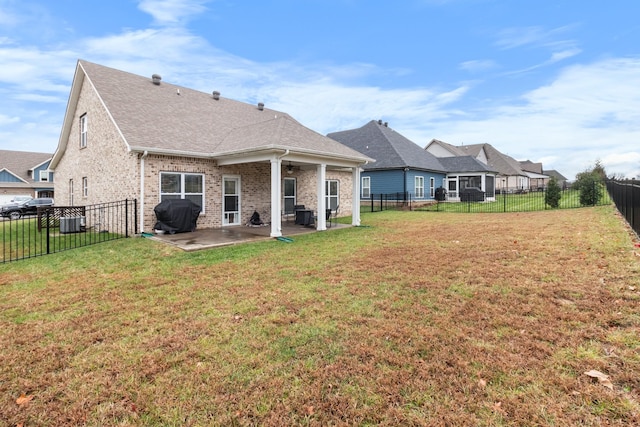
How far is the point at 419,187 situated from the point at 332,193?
36.2 ft

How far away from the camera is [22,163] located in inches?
1663

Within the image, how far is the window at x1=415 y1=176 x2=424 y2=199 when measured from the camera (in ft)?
84.9

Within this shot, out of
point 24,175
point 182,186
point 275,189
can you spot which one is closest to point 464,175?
point 275,189

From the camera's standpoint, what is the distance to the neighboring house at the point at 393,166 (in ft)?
81.8

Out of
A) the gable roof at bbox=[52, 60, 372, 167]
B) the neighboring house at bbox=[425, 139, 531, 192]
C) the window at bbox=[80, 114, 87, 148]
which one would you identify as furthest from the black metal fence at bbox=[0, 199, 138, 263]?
the neighboring house at bbox=[425, 139, 531, 192]

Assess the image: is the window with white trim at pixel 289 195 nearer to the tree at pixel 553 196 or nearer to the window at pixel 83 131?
the window at pixel 83 131

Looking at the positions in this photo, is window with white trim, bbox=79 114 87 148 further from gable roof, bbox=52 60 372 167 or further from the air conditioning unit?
the air conditioning unit

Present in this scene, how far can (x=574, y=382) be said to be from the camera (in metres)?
2.66

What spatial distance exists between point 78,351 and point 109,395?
1068mm

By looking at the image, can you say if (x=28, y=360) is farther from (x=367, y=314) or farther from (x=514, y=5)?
(x=514, y=5)

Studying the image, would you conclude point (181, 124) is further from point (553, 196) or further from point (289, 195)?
point (553, 196)

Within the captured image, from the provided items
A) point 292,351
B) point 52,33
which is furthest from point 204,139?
point 292,351

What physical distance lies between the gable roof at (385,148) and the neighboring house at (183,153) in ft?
34.1

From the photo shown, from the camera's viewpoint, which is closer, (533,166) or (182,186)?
(182,186)
